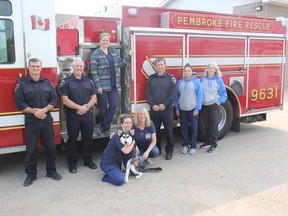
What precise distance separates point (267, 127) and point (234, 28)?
262 cm

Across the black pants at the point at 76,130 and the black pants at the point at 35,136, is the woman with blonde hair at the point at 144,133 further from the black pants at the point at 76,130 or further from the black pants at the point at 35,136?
the black pants at the point at 35,136

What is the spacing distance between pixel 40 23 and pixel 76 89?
3.35 ft

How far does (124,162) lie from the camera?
4.77 meters

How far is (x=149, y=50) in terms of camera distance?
573 cm

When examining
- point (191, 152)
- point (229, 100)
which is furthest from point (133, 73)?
point (229, 100)

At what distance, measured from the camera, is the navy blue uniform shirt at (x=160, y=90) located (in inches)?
219

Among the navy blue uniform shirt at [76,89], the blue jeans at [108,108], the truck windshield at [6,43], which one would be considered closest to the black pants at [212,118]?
the blue jeans at [108,108]

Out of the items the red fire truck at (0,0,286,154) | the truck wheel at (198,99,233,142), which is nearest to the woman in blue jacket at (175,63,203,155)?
the red fire truck at (0,0,286,154)

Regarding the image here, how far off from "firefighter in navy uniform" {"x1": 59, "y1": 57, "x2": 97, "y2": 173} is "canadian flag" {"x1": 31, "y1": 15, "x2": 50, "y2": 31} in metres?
0.61

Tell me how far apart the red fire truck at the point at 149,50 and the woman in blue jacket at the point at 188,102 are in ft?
→ 1.29

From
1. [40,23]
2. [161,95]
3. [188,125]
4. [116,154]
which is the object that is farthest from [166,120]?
[40,23]

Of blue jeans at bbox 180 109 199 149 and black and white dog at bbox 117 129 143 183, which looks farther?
blue jeans at bbox 180 109 199 149

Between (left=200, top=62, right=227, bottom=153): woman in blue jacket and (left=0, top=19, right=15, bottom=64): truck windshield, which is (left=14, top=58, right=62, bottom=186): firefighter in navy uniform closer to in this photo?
(left=0, top=19, right=15, bottom=64): truck windshield

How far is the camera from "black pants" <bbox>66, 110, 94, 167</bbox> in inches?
194
